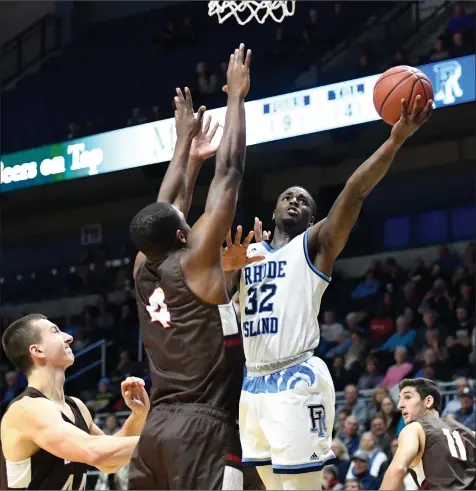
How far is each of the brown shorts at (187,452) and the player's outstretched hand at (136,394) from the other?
370mm

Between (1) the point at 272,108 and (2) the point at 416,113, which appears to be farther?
(1) the point at 272,108

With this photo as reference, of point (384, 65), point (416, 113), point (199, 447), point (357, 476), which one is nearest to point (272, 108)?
point (384, 65)

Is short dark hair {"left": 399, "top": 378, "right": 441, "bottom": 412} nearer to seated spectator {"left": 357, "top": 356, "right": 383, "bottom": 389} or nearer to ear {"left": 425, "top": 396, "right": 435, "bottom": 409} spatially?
ear {"left": 425, "top": 396, "right": 435, "bottom": 409}

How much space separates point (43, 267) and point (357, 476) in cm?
902

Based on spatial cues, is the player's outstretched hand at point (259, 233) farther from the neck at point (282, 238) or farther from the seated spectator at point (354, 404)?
the seated spectator at point (354, 404)

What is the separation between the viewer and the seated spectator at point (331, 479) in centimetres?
953

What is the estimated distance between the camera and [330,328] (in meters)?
12.2

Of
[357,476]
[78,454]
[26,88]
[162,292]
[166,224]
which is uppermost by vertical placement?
[26,88]

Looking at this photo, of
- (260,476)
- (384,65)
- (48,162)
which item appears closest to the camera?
(260,476)

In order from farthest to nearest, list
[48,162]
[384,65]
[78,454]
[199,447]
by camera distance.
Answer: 1. [48,162]
2. [384,65]
3. [78,454]
4. [199,447]

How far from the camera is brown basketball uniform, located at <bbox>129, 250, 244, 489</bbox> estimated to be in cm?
349

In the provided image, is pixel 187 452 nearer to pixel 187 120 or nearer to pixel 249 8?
pixel 187 120

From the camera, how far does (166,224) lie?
11.9 ft

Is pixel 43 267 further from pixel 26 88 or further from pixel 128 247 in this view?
pixel 26 88
